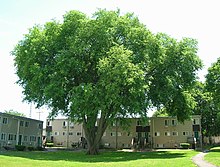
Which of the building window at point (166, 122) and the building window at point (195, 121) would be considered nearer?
the building window at point (195, 121)

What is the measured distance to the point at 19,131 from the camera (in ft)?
164

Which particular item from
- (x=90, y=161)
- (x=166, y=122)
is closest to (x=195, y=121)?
(x=166, y=122)

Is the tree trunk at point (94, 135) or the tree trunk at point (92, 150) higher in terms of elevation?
the tree trunk at point (94, 135)

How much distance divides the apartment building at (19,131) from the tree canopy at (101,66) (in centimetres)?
1020

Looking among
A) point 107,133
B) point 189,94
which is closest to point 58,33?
point 189,94

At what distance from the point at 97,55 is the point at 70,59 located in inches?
135

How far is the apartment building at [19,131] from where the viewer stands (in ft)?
150

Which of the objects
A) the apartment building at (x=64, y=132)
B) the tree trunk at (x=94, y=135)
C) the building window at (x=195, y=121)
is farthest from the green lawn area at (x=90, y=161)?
the apartment building at (x=64, y=132)

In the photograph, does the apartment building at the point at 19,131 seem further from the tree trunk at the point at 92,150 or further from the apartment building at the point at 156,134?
→ the tree trunk at the point at 92,150

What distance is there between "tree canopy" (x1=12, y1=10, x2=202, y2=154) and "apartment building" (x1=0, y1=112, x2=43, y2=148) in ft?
33.5

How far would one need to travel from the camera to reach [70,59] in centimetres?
3316

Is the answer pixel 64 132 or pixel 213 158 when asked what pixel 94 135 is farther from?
pixel 64 132

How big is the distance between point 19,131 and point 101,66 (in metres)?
26.1

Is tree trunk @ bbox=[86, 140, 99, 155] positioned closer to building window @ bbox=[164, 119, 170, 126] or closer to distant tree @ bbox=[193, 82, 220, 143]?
building window @ bbox=[164, 119, 170, 126]
